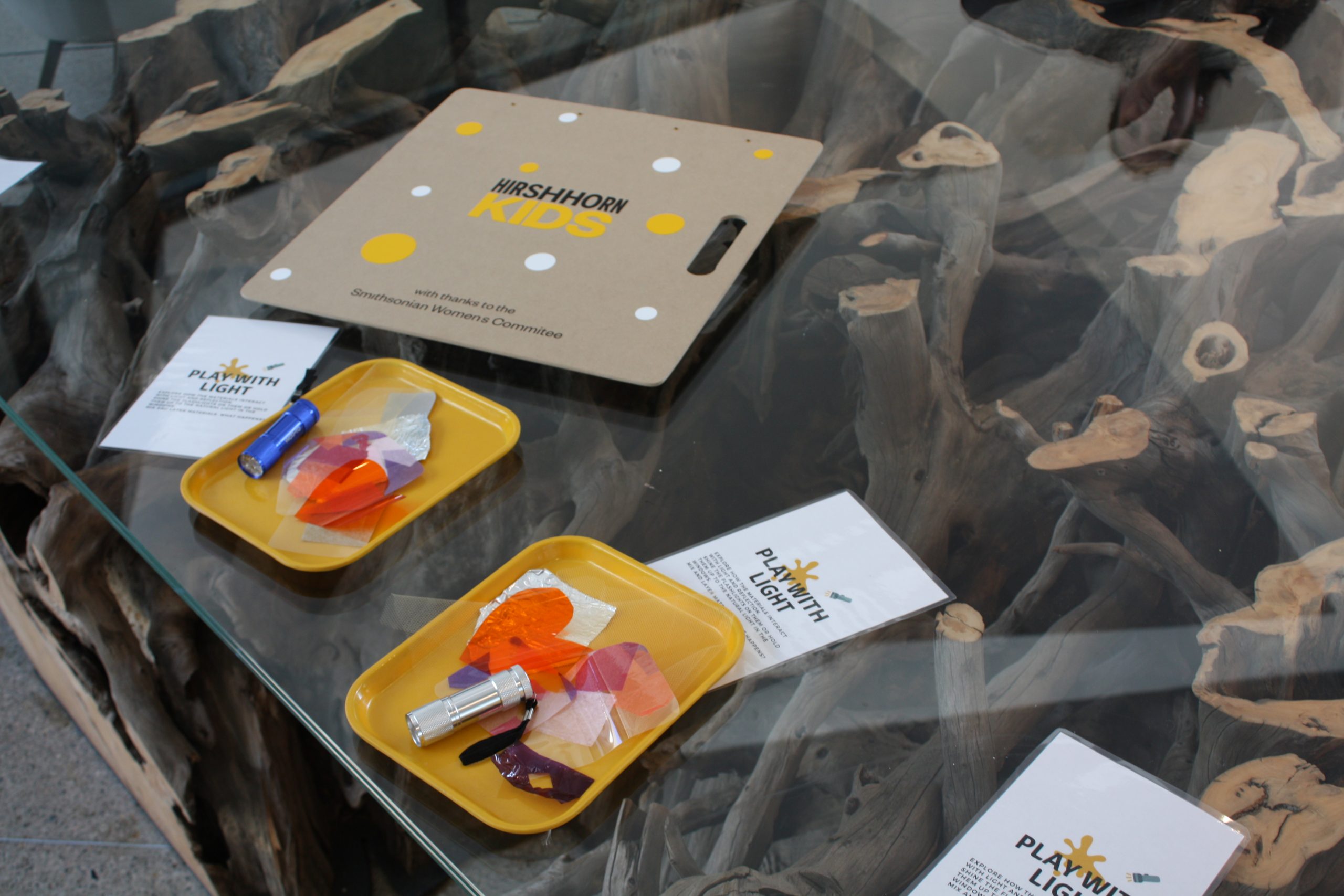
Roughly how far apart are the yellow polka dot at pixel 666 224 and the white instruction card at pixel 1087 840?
0.52 metres

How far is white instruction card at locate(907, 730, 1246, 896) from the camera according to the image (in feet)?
1.59

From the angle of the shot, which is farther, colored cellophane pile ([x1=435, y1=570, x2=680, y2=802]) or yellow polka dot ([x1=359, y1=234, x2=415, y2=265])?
yellow polka dot ([x1=359, y1=234, x2=415, y2=265])

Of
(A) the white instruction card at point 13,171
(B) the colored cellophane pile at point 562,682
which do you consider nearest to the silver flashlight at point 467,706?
(B) the colored cellophane pile at point 562,682

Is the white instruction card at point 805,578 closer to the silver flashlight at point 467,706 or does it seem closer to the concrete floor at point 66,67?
the silver flashlight at point 467,706

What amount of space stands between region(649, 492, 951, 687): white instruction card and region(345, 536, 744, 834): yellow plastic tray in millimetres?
17

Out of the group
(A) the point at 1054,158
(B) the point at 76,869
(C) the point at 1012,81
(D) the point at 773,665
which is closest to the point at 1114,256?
(A) the point at 1054,158

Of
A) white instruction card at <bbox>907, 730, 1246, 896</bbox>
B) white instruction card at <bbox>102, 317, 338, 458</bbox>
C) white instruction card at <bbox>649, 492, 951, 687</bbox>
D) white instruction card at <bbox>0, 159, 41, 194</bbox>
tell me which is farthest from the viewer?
white instruction card at <bbox>0, 159, 41, 194</bbox>

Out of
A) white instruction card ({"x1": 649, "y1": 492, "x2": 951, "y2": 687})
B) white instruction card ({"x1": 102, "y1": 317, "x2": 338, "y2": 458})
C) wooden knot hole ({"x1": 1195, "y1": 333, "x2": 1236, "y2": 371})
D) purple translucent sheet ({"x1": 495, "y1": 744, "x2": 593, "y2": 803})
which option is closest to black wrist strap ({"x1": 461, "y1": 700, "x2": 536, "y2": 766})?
purple translucent sheet ({"x1": 495, "y1": 744, "x2": 593, "y2": 803})

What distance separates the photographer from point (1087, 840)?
50cm

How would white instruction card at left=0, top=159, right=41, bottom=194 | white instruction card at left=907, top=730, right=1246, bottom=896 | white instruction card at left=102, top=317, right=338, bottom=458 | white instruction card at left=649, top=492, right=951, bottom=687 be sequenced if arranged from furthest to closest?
white instruction card at left=0, top=159, right=41, bottom=194 < white instruction card at left=102, top=317, right=338, bottom=458 < white instruction card at left=649, top=492, right=951, bottom=687 < white instruction card at left=907, top=730, right=1246, bottom=896

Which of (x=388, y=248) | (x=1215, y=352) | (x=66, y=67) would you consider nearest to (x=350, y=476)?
(x=388, y=248)

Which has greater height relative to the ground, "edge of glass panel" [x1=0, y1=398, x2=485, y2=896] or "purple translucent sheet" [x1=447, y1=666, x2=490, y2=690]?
"purple translucent sheet" [x1=447, y1=666, x2=490, y2=690]

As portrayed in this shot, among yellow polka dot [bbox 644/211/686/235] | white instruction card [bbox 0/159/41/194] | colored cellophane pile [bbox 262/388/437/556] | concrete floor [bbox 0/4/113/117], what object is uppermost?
yellow polka dot [bbox 644/211/686/235]

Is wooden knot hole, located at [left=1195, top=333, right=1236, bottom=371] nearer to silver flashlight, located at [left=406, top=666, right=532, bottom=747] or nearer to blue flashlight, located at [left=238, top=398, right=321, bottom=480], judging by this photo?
silver flashlight, located at [left=406, top=666, right=532, bottom=747]
